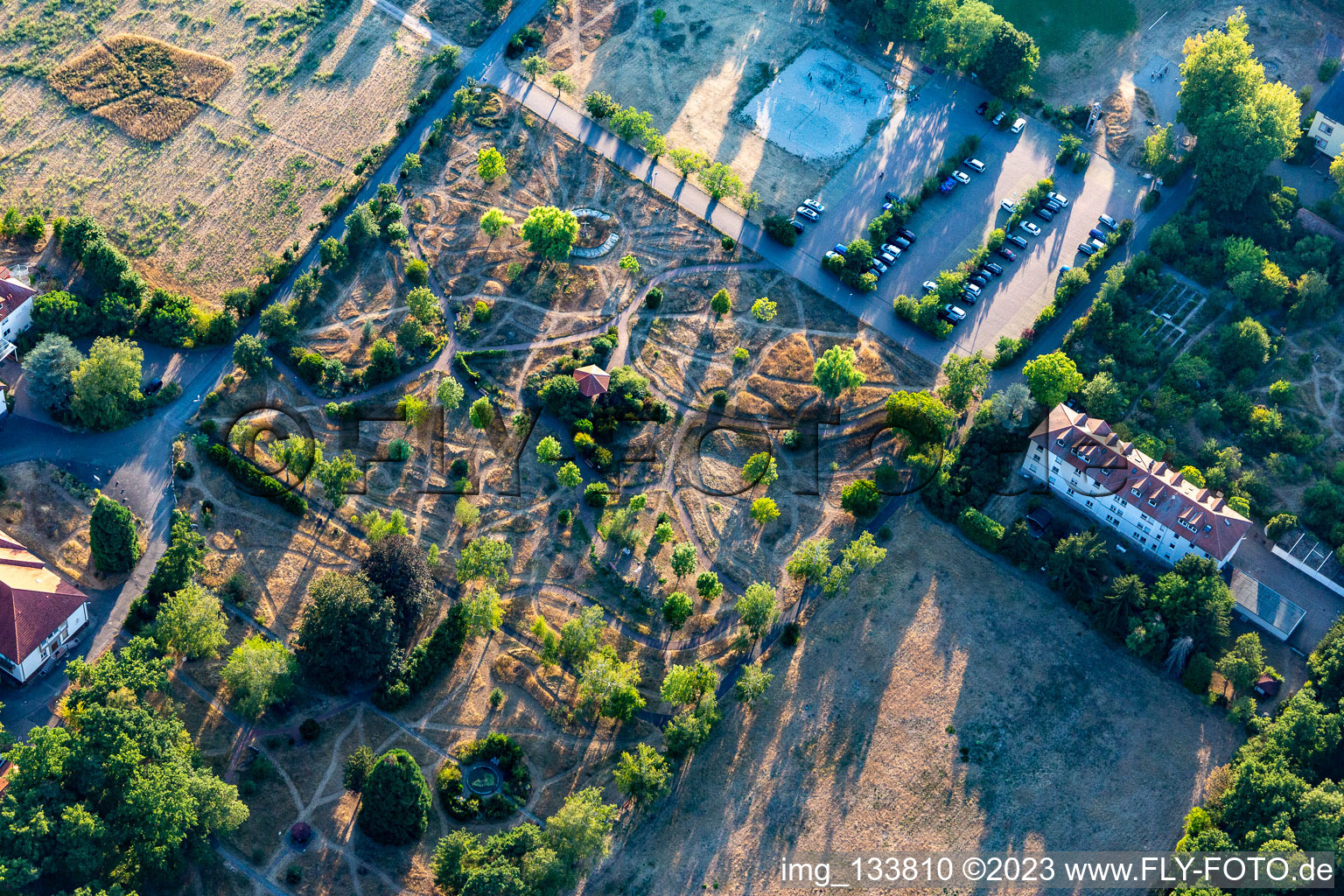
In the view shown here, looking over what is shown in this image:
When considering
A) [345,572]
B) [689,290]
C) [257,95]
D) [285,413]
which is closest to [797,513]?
[689,290]

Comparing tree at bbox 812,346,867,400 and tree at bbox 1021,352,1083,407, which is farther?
tree at bbox 812,346,867,400

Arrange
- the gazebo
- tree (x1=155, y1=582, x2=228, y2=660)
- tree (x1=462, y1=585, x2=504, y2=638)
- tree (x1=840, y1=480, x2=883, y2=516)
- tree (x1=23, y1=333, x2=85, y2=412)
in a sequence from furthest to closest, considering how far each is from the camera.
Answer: the gazebo
tree (x1=840, y1=480, x2=883, y2=516)
tree (x1=23, y1=333, x2=85, y2=412)
tree (x1=462, y1=585, x2=504, y2=638)
tree (x1=155, y1=582, x2=228, y2=660)

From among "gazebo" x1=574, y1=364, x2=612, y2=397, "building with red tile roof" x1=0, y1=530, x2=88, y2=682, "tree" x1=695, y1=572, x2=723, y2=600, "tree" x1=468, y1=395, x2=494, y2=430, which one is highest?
"gazebo" x1=574, y1=364, x2=612, y2=397

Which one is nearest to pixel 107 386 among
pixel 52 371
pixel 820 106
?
pixel 52 371

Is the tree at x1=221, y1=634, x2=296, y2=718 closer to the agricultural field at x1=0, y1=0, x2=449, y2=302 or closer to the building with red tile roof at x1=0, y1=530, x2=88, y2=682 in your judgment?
the building with red tile roof at x1=0, y1=530, x2=88, y2=682

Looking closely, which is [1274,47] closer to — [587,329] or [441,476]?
[587,329]

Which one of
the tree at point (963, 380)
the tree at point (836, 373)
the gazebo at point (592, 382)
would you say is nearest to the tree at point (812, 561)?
the tree at point (836, 373)

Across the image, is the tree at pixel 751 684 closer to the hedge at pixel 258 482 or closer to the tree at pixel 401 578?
the tree at pixel 401 578

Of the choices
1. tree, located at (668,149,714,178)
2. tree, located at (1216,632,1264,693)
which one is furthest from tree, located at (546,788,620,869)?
tree, located at (668,149,714,178)
